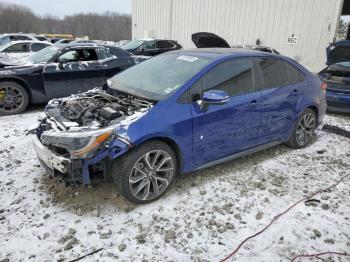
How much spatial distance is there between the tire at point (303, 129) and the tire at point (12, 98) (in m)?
5.15

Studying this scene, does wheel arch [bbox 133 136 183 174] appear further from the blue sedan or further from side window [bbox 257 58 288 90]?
side window [bbox 257 58 288 90]

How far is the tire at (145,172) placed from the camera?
10.3 ft

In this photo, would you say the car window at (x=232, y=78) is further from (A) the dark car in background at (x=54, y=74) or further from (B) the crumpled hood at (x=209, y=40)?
(B) the crumpled hood at (x=209, y=40)

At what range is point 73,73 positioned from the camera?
6.78 m

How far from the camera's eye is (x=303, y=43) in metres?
13.9

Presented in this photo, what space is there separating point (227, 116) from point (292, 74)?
1.58 m

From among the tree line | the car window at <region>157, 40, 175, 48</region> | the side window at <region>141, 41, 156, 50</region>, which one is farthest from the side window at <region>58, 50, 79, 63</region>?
the tree line

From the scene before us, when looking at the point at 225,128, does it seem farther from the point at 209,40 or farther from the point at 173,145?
the point at 209,40

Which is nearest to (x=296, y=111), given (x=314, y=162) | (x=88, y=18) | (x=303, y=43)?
(x=314, y=162)

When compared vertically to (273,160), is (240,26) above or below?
above

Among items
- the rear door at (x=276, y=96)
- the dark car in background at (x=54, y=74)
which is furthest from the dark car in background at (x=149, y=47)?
→ the rear door at (x=276, y=96)

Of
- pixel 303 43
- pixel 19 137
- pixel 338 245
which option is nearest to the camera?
pixel 338 245

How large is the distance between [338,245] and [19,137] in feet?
15.4

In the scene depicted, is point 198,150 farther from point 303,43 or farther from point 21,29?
point 21,29
